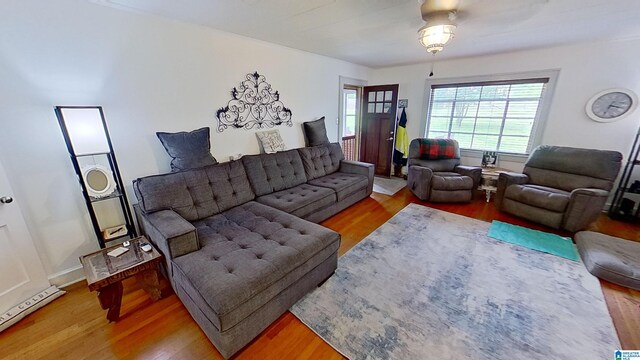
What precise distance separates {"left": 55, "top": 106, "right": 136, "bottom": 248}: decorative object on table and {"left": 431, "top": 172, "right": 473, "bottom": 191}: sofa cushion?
12.3 ft

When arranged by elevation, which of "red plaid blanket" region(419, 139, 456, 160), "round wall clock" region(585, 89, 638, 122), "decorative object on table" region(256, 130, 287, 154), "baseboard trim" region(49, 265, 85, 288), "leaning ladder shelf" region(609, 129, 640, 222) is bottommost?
"baseboard trim" region(49, 265, 85, 288)

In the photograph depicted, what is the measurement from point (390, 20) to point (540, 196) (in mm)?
2735

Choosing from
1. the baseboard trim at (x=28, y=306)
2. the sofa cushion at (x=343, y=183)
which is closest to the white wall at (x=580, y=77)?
the sofa cushion at (x=343, y=183)

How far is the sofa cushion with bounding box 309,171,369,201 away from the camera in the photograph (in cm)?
315

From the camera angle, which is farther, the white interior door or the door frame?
the door frame

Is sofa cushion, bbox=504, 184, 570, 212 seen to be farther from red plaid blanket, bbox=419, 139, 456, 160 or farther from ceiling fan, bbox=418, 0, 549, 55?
ceiling fan, bbox=418, 0, 549, 55

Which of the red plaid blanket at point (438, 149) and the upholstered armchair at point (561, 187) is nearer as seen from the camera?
the upholstered armchair at point (561, 187)

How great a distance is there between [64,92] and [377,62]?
4.22 m

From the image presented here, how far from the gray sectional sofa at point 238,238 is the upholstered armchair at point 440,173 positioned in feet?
4.84

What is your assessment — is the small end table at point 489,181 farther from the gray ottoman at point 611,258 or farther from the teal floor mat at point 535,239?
the gray ottoman at point 611,258

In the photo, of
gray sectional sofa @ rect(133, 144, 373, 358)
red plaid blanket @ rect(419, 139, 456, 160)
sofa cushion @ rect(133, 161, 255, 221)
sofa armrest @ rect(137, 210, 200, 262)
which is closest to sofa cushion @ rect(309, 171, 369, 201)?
gray sectional sofa @ rect(133, 144, 373, 358)

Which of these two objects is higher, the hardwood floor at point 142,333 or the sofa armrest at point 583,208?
the sofa armrest at point 583,208

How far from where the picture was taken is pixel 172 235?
1576mm

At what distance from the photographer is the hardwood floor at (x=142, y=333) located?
141 centimetres
